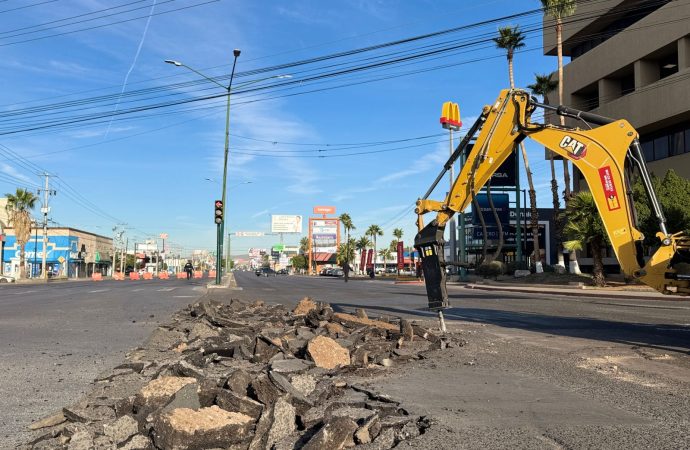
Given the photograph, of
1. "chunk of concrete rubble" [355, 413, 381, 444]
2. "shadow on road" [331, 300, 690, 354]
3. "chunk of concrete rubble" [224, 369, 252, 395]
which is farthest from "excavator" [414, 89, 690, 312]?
"chunk of concrete rubble" [355, 413, 381, 444]

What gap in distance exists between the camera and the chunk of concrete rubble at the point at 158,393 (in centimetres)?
486

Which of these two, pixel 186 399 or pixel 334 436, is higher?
pixel 186 399

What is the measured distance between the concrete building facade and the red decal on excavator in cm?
2643

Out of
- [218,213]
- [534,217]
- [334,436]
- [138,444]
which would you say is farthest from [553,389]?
[534,217]

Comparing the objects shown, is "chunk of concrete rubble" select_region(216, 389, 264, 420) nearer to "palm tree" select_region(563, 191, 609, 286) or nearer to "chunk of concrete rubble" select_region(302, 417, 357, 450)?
"chunk of concrete rubble" select_region(302, 417, 357, 450)

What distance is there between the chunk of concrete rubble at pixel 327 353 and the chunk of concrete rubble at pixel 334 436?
Result: 2.95 m

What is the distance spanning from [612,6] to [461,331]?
1516 inches

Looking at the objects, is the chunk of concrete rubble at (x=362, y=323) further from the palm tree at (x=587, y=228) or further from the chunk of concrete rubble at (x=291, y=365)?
the palm tree at (x=587, y=228)

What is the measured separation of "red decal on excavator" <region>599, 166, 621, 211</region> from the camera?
9094mm

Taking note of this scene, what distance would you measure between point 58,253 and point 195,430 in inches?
3716

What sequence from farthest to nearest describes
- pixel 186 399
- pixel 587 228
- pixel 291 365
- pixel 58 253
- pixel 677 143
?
1. pixel 58 253
2. pixel 677 143
3. pixel 587 228
4. pixel 291 365
5. pixel 186 399

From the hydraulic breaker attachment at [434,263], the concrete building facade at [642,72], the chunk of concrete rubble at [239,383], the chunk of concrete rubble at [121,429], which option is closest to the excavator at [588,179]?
the hydraulic breaker attachment at [434,263]

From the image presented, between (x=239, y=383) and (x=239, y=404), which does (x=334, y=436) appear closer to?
(x=239, y=404)

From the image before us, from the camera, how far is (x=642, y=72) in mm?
38000
